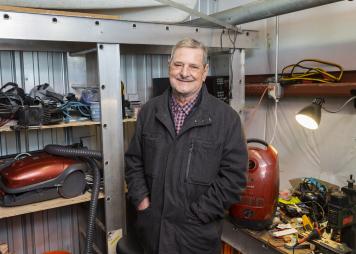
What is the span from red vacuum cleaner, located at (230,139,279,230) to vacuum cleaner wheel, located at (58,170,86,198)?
84 cm

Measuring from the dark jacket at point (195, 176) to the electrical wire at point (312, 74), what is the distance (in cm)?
73

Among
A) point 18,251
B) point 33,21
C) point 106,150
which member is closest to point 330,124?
point 106,150

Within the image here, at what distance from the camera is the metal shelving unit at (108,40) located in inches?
53.3

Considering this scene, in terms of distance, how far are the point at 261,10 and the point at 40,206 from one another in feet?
4.80

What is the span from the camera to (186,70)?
52.7 inches

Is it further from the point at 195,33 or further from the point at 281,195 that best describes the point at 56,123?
the point at 281,195

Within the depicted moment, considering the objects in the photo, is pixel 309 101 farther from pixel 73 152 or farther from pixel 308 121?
pixel 73 152

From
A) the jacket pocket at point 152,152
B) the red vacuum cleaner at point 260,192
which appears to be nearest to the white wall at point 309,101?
the red vacuum cleaner at point 260,192

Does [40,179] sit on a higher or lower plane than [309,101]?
lower

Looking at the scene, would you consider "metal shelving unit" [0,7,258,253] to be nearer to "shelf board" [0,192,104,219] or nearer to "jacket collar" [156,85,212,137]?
"shelf board" [0,192,104,219]

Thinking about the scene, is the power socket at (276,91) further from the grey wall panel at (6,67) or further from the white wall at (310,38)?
the grey wall panel at (6,67)

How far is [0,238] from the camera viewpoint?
2041mm

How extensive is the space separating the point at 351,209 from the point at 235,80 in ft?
3.19

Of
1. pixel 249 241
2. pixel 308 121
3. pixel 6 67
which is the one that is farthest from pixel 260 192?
pixel 6 67
